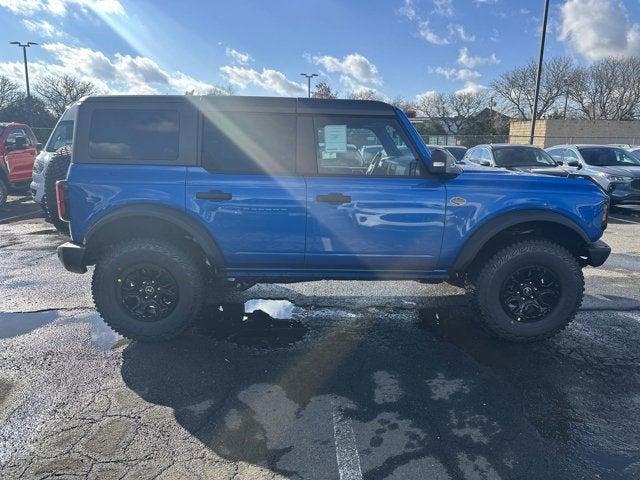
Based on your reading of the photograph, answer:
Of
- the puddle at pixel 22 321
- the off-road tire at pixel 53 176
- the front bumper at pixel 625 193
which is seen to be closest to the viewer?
the puddle at pixel 22 321

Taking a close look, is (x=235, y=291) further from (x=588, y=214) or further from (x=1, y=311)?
(x=588, y=214)

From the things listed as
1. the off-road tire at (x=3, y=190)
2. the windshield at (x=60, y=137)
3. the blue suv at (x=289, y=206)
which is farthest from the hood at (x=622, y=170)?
the off-road tire at (x=3, y=190)

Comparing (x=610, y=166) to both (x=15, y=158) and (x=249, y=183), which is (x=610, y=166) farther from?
(x=15, y=158)

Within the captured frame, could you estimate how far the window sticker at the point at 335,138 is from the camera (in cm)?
366

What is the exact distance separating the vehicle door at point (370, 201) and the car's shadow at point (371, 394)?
777 millimetres

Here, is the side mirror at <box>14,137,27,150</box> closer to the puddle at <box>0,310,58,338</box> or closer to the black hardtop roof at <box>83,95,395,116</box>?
the puddle at <box>0,310,58,338</box>

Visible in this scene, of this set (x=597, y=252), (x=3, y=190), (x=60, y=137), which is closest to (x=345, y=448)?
(x=597, y=252)

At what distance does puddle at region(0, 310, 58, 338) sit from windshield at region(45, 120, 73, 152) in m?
6.55

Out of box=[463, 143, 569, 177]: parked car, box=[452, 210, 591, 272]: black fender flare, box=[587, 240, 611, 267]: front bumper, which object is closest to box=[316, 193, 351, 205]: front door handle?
box=[452, 210, 591, 272]: black fender flare

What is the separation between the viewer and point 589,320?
4355 millimetres

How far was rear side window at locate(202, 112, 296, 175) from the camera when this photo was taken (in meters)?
3.62

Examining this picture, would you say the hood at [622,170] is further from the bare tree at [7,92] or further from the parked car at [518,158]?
the bare tree at [7,92]

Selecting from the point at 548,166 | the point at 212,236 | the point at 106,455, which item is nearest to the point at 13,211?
Answer: the point at 212,236

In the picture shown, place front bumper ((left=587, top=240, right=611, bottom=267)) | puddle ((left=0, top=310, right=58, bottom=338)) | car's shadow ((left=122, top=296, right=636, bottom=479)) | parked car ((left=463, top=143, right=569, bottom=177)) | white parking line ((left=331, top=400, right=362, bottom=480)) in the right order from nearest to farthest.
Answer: white parking line ((left=331, top=400, right=362, bottom=480)) → car's shadow ((left=122, top=296, right=636, bottom=479)) → front bumper ((left=587, top=240, right=611, bottom=267)) → puddle ((left=0, top=310, right=58, bottom=338)) → parked car ((left=463, top=143, right=569, bottom=177))
